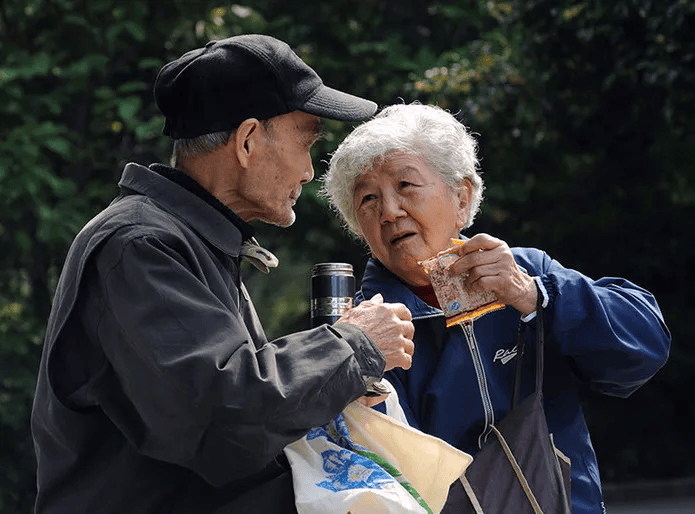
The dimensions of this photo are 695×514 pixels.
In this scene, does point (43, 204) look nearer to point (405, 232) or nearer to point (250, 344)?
point (405, 232)

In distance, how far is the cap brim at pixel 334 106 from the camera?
2.39 m

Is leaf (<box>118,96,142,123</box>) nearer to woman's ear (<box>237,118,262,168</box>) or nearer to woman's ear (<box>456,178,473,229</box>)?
woman's ear (<box>456,178,473,229</box>)

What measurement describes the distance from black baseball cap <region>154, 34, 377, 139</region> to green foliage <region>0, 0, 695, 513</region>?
4.69 meters

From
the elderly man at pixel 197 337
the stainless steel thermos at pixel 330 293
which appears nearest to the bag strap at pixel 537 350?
the stainless steel thermos at pixel 330 293

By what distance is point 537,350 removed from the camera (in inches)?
113

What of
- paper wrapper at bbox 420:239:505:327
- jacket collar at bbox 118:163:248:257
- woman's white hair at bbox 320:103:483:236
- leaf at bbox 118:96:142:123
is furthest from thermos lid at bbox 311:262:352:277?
leaf at bbox 118:96:142:123

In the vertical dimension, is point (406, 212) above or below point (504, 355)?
above

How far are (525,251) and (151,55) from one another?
19.2 ft

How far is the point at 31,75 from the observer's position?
757 cm

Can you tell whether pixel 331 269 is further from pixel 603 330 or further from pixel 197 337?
pixel 603 330

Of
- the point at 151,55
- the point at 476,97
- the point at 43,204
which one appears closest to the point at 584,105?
the point at 476,97

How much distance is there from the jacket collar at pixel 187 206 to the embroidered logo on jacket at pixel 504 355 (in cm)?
94

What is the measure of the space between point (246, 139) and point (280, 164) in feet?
0.35

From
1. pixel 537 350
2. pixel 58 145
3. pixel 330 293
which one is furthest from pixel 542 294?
pixel 58 145
